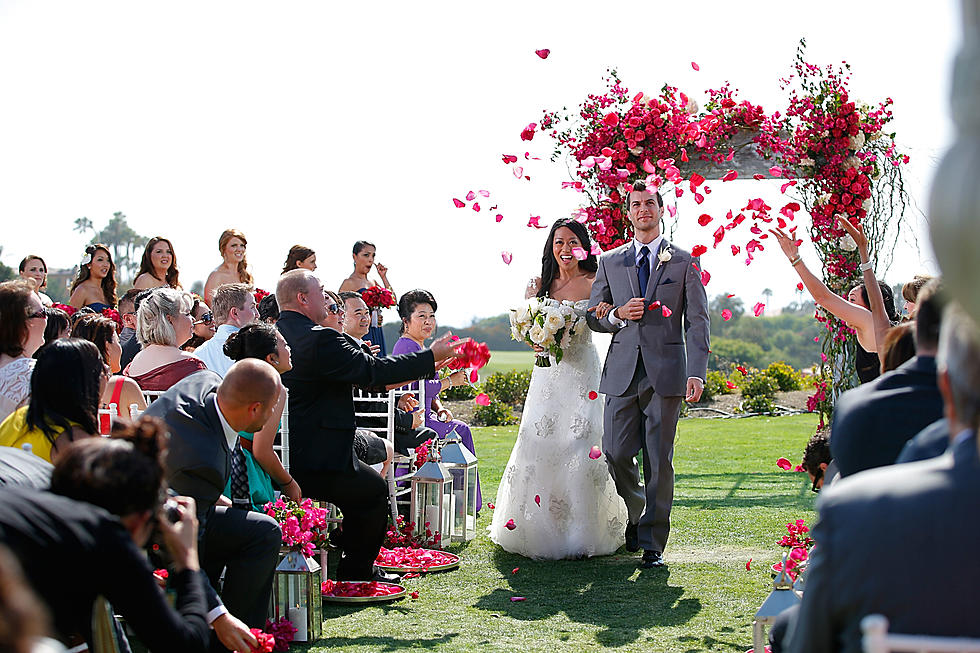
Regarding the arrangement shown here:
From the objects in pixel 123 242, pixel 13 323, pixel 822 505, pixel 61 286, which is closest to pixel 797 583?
pixel 822 505

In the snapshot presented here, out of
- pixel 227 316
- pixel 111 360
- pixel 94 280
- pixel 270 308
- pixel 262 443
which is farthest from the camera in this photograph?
pixel 94 280

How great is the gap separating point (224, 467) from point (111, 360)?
1.84m

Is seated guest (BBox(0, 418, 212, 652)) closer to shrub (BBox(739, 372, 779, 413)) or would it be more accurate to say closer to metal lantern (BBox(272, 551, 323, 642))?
metal lantern (BBox(272, 551, 323, 642))

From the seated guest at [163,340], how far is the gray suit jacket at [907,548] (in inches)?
168

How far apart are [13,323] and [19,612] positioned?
3439 millimetres

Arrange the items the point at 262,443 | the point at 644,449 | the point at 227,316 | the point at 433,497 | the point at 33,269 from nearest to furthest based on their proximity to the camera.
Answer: the point at 262,443 → the point at 227,316 → the point at 644,449 → the point at 433,497 → the point at 33,269

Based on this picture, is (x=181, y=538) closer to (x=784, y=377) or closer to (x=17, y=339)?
(x=17, y=339)

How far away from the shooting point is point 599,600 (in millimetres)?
5246

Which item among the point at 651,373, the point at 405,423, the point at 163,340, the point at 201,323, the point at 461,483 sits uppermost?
the point at 201,323

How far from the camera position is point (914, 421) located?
8.36 feet

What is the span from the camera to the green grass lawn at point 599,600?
14.9ft

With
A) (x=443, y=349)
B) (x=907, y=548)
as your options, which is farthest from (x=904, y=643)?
(x=443, y=349)

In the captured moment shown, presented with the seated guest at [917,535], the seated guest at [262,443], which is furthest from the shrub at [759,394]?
the seated guest at [917,535]

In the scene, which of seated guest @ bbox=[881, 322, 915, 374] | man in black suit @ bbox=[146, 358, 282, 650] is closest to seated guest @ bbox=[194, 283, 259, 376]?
man in black suit @ bbox=[146, 358, 282, 650]
